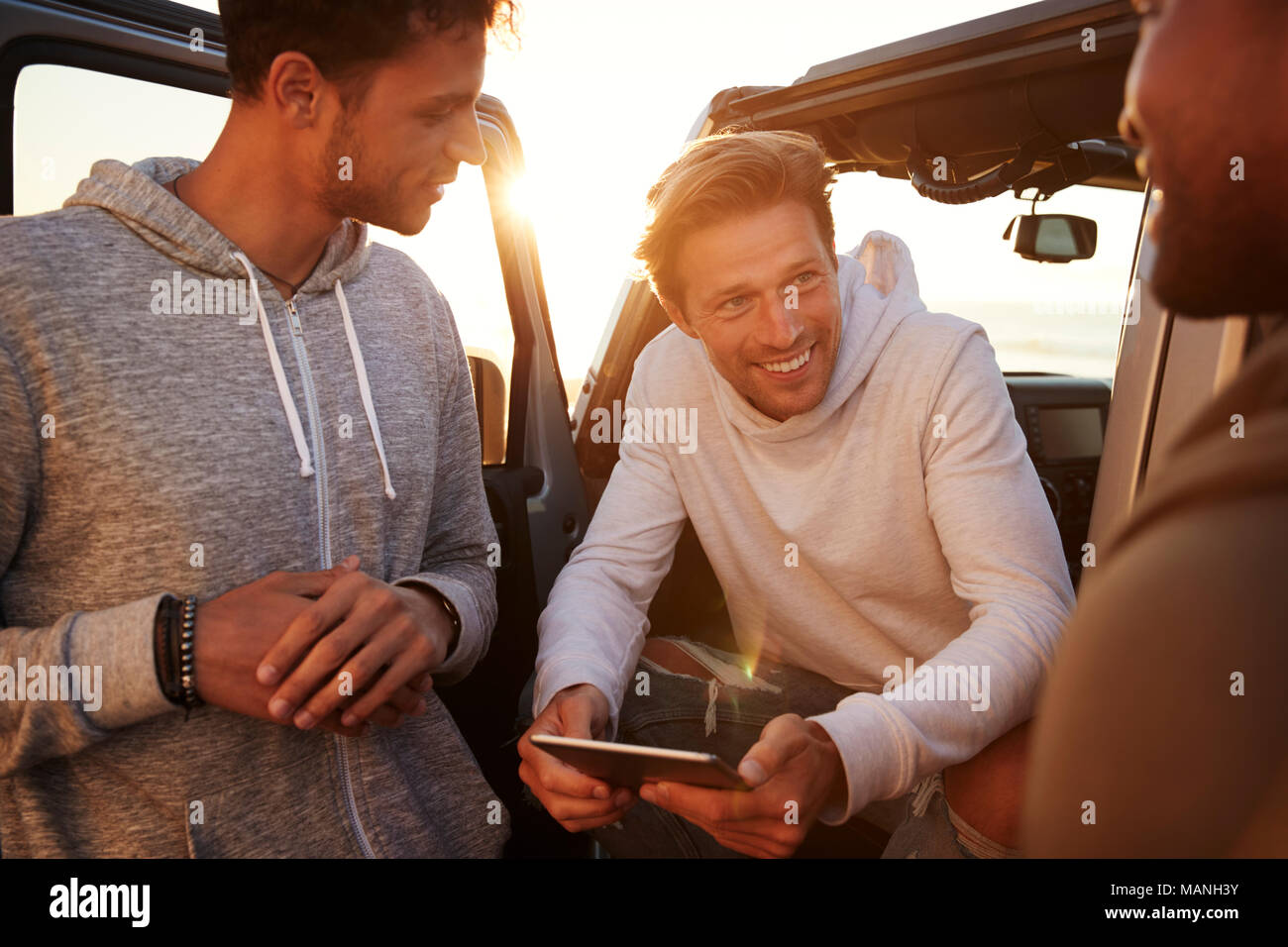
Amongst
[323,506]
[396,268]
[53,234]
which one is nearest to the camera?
[53,234]

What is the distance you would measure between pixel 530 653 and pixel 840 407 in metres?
1.08

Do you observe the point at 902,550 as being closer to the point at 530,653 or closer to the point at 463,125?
the point at 530,653

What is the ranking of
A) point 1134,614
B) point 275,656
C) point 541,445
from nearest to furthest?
point 1134,614 → point 275,656 → point 541,445

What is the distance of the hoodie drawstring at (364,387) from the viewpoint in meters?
1.83

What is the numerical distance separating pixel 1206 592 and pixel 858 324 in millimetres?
1633

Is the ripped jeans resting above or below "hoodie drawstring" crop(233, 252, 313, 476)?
below

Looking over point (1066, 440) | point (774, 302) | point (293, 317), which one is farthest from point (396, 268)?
point (1066, 440)

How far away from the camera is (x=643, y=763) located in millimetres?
1424

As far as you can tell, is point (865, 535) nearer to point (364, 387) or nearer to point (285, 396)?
point (364, 387)

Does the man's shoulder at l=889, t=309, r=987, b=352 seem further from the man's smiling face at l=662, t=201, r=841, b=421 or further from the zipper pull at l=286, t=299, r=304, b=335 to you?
the zipper pull at l=286, t=299, r=304, b=335

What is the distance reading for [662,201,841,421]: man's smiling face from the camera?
7.04 ft

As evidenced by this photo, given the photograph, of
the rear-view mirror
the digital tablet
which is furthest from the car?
the digital tablet
